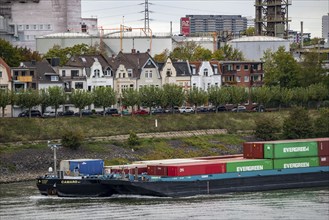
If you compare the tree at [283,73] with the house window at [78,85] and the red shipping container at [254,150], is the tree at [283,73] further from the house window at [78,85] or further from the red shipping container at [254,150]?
the red shipping container at [254,150]

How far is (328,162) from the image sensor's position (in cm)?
9438

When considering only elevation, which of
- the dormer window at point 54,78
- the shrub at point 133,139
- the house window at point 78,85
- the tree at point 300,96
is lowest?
the shrub at point 133,139

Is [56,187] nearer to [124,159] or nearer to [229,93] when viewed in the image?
[124,159]

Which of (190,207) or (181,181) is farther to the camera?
(181,181)

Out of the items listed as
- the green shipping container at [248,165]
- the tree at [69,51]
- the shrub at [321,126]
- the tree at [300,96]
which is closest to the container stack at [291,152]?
the green shipping container at [248,165]

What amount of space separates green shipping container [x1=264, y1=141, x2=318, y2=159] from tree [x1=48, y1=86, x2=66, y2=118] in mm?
27032

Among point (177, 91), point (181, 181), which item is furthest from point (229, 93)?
point (181, 181)

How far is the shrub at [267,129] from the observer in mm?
115312

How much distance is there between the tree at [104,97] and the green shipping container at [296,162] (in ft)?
91.3

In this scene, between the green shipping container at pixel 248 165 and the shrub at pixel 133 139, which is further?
the shrub at pixel 133 139

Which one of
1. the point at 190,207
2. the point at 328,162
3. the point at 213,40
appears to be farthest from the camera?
the point at 213,40

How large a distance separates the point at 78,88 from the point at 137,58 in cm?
946

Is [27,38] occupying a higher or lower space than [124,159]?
higher

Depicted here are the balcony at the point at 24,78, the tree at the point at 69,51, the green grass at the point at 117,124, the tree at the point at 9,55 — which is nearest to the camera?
the green grass at the point at 117,124
